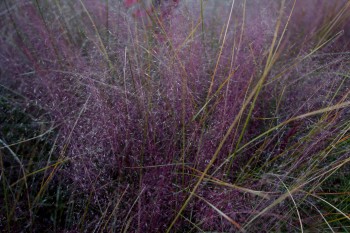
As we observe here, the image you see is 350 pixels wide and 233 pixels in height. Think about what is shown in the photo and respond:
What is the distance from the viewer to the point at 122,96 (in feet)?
4.19

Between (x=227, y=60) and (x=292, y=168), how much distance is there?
56cm

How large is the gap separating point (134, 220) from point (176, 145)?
26 cm

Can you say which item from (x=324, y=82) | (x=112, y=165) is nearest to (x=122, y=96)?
(x=112, y=165)

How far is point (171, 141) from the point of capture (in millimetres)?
1237

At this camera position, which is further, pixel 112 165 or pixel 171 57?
pixel 171 57

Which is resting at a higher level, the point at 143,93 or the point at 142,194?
the point at 143,93

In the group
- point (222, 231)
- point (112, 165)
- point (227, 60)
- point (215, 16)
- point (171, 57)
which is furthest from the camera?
point (215, 16)

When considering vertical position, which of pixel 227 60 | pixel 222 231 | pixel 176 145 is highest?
pixel 227 60

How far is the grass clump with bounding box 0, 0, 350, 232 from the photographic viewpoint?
3.71ft

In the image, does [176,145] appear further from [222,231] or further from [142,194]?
[222,231]

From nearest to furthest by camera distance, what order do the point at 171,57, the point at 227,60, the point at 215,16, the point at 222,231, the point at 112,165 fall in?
the point at 222,231 → the point at 112,165 → the point at 171,57 → the point at 227,60 → the point at 215,16

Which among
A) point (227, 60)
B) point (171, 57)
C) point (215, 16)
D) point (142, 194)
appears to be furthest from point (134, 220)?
point (215, 16)

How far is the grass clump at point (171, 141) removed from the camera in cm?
113

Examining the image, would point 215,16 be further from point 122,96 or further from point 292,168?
point 292,168
